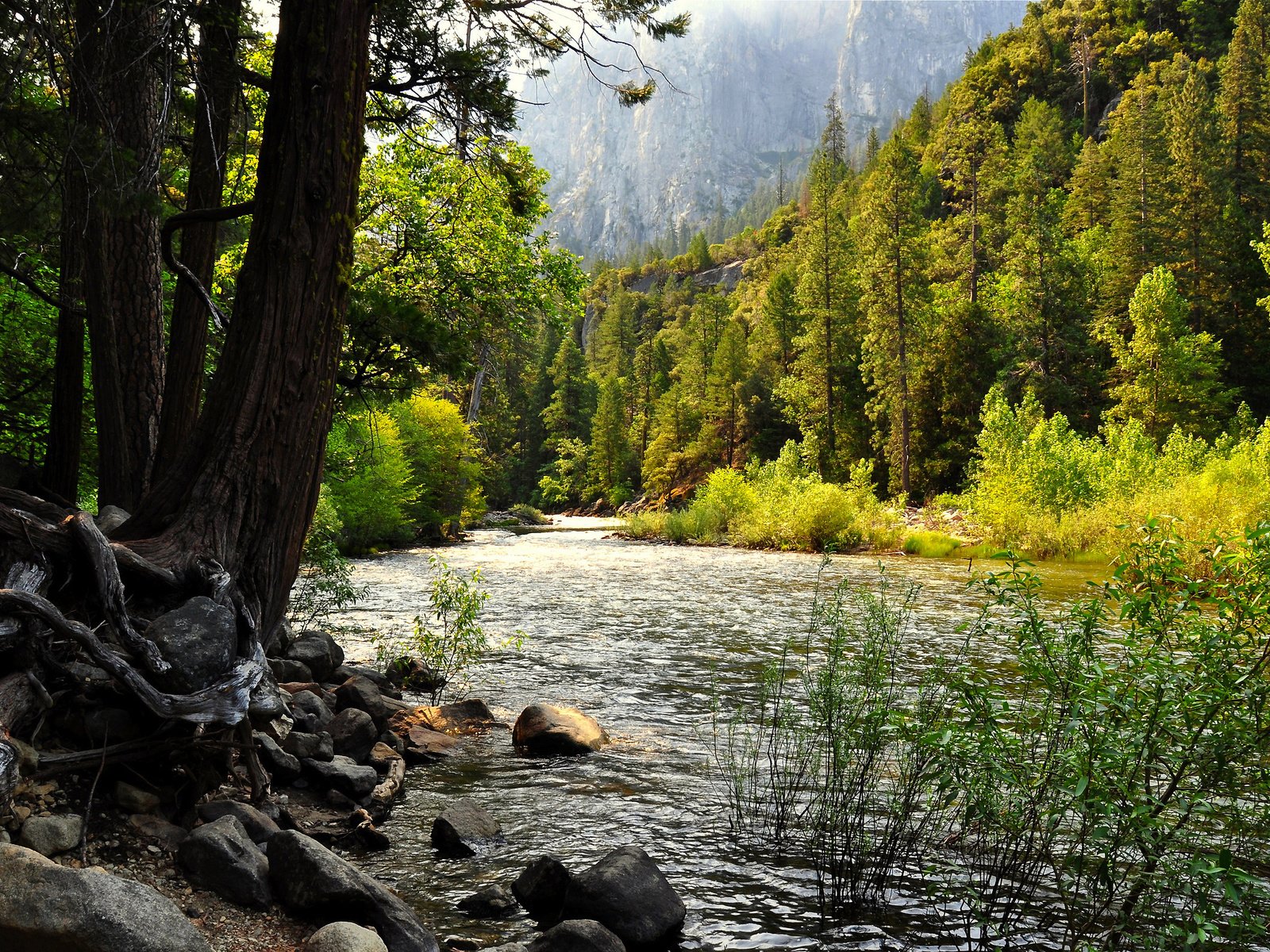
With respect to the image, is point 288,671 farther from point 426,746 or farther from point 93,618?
point 93,618

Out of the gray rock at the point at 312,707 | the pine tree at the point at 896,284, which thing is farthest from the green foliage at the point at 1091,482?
the gray rock at the point at 312,707

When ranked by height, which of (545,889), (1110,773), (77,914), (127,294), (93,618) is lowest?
(545,889)

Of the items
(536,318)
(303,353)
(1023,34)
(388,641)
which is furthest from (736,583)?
(1023,34)

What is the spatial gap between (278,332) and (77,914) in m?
3.25

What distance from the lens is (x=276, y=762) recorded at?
5.54 m

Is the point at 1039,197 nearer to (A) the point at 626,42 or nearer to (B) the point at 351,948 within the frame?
(A) the point at 626,42

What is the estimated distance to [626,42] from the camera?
6211 millimetres

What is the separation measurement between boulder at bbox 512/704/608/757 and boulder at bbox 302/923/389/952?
376cm

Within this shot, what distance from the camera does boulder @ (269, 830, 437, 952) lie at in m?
3.77

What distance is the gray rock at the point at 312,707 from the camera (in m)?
6.81

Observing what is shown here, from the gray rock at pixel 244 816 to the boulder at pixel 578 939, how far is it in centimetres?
157

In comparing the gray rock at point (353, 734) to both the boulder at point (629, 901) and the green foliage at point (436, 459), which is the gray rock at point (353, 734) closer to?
the boulder at point (629, 901)

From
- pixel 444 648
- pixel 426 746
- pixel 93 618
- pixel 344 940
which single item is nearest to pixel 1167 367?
pixel 444 648

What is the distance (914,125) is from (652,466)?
5297 cm
